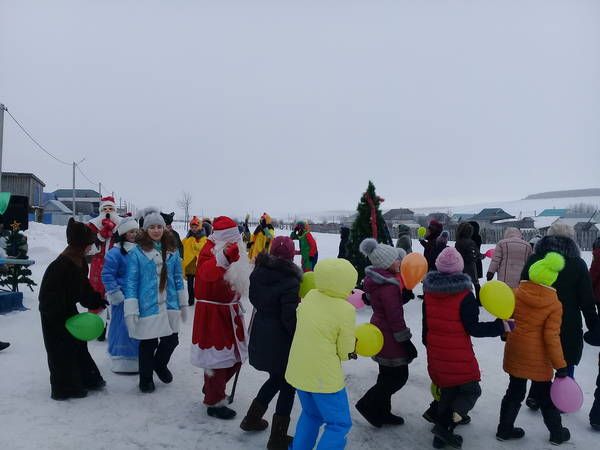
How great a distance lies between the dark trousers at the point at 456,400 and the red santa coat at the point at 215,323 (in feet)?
6.16

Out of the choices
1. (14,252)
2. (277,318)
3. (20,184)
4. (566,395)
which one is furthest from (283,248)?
(20,184)

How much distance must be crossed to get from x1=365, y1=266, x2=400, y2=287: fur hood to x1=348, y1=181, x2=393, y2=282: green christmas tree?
574 centimetres

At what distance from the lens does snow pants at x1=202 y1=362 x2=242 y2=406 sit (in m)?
4.25

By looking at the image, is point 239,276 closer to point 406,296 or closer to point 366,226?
point 406,296

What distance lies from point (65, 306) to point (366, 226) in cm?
674

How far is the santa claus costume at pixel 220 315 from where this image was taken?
4188 millimetres

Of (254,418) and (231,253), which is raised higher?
(231,253)

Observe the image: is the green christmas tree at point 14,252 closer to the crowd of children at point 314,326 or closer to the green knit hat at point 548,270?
the crowd of children at point 314,326

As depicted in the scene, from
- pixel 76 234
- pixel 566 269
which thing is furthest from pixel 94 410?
pixel 566 269

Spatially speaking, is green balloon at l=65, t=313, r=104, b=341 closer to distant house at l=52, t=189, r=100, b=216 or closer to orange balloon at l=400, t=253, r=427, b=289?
orange balloon at l=400, t=253, r=427, b=289

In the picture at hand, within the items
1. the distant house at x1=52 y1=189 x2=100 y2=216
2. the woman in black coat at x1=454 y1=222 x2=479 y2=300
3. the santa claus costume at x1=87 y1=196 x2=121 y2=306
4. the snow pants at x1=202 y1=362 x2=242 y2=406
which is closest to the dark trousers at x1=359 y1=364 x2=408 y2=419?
the snow pants at x1=202 y1=362 x2=242 y2=406

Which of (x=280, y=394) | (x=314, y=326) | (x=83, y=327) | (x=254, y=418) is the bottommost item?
(x=254, y=418)

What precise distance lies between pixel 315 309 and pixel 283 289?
438mm

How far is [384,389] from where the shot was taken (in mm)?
4082
